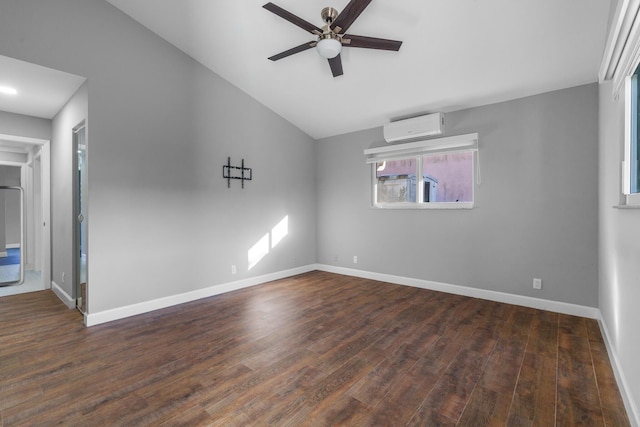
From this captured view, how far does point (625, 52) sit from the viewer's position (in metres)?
1.60

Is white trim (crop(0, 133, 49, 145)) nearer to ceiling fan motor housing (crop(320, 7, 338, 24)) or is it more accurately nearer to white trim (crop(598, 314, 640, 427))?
ceiling fan motor housing (crop(320, 7, 338, 24))

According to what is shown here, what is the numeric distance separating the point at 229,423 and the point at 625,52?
9.73 feet

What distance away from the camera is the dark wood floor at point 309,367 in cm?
167

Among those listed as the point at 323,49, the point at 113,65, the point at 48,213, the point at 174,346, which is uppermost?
the point at 113,65

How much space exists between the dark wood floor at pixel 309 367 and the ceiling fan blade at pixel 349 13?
102 inches

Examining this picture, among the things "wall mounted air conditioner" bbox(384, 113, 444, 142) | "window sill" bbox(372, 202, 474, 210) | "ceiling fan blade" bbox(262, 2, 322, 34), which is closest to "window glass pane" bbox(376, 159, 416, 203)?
"window sill" bbox(372, 202, 474, 210)

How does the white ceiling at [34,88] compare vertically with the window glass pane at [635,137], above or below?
above

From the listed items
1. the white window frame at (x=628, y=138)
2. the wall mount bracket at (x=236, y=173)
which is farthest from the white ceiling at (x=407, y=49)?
the wall mount bracket at (x=236, y=173)

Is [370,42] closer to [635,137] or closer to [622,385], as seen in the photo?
[635,137]

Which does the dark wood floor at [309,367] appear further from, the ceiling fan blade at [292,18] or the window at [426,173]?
the ceiling fan blade at [292,18]

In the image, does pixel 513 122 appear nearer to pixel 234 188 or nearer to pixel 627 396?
pixel 627 396

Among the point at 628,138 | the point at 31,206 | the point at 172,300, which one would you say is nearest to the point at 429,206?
the point at 628,138

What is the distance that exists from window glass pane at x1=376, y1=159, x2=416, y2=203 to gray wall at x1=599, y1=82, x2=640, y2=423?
6.93ft

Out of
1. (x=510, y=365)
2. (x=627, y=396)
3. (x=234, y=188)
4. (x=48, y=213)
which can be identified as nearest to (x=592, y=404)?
(x=627, y=396)
